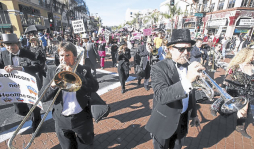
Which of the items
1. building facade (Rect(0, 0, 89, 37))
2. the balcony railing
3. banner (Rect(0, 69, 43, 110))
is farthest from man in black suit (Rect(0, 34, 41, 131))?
the balcony railing

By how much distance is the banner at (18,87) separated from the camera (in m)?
2.64

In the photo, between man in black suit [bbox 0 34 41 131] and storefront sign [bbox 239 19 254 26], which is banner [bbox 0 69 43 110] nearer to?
man in black suit [bbox 0 34 41 131]

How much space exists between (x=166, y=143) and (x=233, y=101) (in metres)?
1.20

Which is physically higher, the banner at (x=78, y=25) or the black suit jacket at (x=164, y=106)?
the banner at (x=78, y=25)

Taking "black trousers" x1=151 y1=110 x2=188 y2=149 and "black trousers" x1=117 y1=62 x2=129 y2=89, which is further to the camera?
"black trousers" x1=117 y1=62 x2=129 y2=89

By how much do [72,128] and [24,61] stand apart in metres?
2.59

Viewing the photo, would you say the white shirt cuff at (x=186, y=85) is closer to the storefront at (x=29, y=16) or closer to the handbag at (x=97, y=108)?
the handbag at (x=97, y=108)

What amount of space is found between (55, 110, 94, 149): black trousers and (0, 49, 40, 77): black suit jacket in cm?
199

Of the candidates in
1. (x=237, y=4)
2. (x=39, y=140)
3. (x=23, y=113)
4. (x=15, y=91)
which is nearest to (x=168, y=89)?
(x=15, y=91)

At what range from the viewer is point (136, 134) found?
3395mm

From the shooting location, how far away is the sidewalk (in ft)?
10.0

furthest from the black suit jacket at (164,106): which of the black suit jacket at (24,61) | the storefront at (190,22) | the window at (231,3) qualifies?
the storefront at (190,22)

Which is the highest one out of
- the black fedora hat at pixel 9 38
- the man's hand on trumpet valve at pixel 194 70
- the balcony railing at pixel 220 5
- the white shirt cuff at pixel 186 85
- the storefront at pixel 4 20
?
the balcony railing at pixel 220 5

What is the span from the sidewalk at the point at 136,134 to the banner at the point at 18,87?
1122 millimetres
